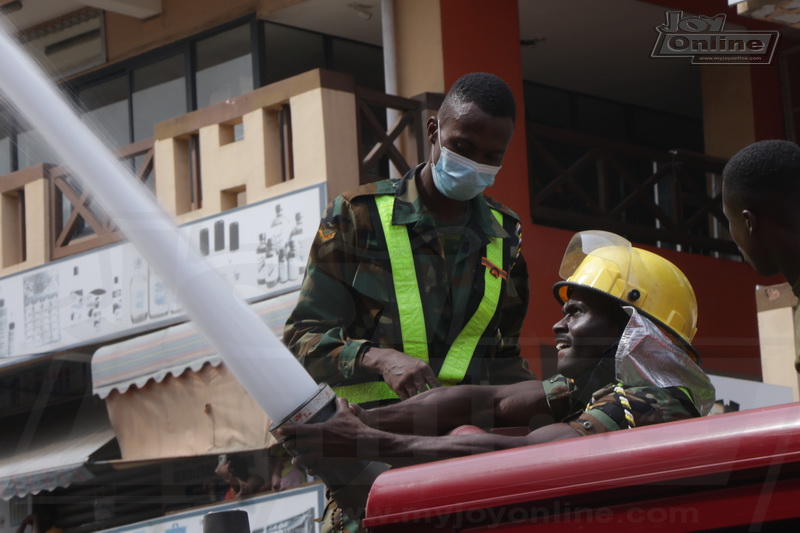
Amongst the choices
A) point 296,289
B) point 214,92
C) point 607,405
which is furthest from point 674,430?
point 214,92

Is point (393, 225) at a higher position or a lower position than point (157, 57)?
lower

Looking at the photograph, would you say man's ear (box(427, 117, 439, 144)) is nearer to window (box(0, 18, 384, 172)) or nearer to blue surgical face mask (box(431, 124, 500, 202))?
blue surgical face mask (box(431, 124, 500, 202))

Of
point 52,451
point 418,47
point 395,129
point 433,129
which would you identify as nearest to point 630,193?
point 418,47

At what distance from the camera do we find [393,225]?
347 cm

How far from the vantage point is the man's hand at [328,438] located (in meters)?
2.50

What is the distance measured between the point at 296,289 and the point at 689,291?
21.3 ft

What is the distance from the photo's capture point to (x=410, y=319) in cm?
338

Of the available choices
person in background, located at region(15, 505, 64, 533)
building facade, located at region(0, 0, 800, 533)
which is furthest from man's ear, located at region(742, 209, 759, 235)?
person in background, located at region(15, 505, 64, 533)

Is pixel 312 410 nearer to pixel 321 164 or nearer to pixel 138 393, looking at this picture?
pixel 321 164

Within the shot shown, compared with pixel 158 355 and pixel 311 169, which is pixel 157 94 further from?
pixel 311 169

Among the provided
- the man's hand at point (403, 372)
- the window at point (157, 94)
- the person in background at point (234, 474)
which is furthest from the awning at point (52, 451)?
the man's hand at point (403, 372)

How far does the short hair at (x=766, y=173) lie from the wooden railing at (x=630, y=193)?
825 centimetres

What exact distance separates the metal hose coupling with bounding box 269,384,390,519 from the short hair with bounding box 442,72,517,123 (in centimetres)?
116

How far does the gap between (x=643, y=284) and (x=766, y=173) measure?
586 millimetres
